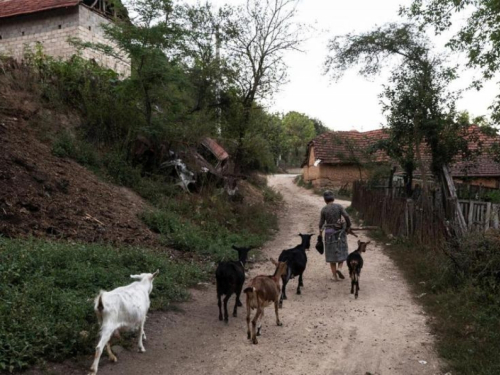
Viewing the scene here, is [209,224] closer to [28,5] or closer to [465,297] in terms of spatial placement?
[465,297]

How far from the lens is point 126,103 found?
13977mm

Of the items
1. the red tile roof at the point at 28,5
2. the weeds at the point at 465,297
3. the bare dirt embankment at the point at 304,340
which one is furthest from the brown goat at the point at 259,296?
the red tile roof at the point at 28,5

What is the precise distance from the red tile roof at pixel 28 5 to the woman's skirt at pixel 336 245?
18.4 metres

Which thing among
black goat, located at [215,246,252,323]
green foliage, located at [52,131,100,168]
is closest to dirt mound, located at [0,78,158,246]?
green foliage, located at [52,131,100,168]

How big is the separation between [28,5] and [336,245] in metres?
21.8

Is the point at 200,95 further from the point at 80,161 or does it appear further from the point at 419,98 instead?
the point at 419,98

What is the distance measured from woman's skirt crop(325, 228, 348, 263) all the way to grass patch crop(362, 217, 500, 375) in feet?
4.75

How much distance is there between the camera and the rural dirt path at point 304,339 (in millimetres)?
4652

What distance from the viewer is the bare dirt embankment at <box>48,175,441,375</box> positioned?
465 centimetres

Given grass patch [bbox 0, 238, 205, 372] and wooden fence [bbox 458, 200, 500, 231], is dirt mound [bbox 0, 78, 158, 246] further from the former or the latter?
wooden fence [bbox 458, 200, 500, 231]

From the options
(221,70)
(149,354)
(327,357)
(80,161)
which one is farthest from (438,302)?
(221,70)

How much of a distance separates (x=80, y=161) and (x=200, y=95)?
6.19 m

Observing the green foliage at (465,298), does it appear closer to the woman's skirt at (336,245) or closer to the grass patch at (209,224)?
the woman's skirt at (336,245)

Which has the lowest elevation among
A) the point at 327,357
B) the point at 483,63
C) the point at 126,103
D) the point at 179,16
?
the point at 327,357
